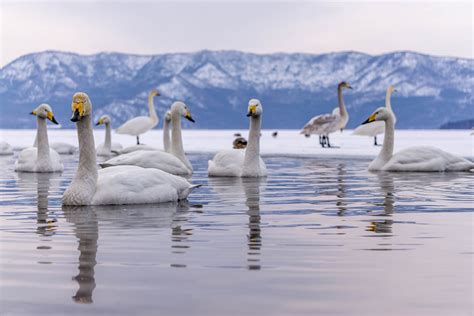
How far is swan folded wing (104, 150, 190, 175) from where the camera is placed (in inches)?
635

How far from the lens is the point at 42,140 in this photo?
62.1 ft

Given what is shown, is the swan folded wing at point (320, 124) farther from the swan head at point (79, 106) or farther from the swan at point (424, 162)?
the swan head at point (79, 106)

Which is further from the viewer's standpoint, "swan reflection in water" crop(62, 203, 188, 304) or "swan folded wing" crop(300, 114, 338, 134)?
"swan folded wing" crop(300, 114, 338, 134)

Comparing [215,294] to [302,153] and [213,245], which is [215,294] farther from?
[302,153]

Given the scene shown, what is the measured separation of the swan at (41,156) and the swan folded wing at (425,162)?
710 cm

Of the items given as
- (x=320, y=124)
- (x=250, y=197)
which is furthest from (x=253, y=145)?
(x=320, y=124)

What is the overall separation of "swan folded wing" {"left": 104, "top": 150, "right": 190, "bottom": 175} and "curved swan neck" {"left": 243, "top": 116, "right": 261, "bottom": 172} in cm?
121

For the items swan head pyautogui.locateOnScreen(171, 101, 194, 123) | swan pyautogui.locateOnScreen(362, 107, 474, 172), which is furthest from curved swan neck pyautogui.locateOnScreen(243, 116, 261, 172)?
swan pyautogui.locateOnScreen(362, 107, 474, 172)

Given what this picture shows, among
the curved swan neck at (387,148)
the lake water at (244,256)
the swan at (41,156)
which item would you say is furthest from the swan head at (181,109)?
the lake water at (244,256)

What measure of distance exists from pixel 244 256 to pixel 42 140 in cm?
1265

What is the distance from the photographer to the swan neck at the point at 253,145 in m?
16.8

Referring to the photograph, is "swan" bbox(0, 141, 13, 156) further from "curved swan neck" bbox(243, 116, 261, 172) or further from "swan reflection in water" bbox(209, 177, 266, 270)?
"curved swan neck" bbox(243, 116, 261, 172)

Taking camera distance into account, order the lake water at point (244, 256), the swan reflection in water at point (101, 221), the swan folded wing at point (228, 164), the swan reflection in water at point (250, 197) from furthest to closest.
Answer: the swan folded wing at point (228, 164)
the swan reflection in water at point (250, 197)
the swan reflection in water at point (101, 221)
the lake water at point (244, 256)

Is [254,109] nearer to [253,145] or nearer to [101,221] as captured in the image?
[253,145]
